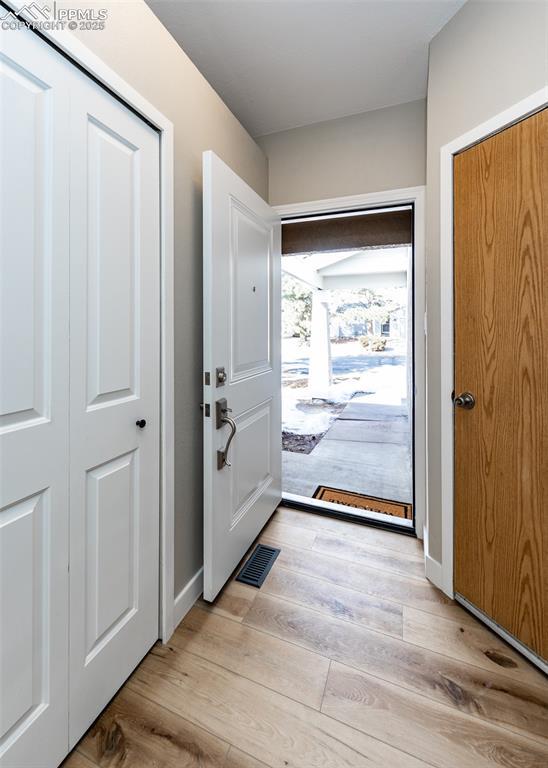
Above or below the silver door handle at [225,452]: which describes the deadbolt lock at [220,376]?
above

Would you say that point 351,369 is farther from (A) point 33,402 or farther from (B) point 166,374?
(A) point 33,402

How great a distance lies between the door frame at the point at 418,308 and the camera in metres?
1.99

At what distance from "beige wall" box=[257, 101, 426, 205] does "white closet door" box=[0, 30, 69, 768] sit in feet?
5.17

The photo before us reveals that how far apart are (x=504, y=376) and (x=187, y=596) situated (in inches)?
63.6

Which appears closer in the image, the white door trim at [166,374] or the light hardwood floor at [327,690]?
the light hardwood floor at [327,690]

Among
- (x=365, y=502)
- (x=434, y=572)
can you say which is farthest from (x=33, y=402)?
(x=365, y=502)

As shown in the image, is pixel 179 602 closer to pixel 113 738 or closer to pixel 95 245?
pixel 113 738

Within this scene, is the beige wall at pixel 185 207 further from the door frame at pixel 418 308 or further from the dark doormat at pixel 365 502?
the dark doormat at pixel 365 502

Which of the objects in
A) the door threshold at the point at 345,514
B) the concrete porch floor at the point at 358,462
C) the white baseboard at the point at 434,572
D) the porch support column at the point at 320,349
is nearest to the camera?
the white baseboard at the point at 434,572

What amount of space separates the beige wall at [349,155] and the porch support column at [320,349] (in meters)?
5.32

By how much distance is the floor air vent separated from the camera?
1723 mm

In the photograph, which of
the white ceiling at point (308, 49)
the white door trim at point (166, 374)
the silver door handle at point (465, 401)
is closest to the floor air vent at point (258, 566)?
the white door trim at point (166, 374)

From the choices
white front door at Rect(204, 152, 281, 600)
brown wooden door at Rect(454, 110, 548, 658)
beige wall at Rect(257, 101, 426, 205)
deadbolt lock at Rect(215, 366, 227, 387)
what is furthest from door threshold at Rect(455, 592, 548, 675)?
beige wall at Rect(257, 101, 426, 205)

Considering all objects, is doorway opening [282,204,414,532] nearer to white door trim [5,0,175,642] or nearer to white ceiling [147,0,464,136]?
white ceiling [147,0,464,136]
